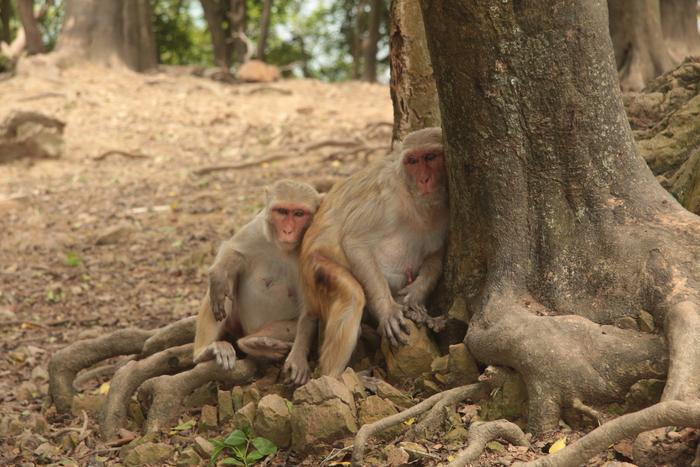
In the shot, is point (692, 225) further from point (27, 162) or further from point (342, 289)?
point (27, 162)

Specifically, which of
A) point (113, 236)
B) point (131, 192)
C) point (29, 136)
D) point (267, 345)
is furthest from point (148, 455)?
point (29, 136)

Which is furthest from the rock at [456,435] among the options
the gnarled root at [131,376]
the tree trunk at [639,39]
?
the tree trunk at [639,39]

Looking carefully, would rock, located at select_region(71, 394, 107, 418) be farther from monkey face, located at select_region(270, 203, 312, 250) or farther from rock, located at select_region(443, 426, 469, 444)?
rock, located at select_region(443, 426, 469, 444)

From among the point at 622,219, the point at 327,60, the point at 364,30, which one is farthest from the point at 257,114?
the point at 327,60

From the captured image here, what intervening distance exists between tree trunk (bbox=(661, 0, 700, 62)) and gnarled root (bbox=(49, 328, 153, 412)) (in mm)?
5292

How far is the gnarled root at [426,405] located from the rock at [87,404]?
2520mm

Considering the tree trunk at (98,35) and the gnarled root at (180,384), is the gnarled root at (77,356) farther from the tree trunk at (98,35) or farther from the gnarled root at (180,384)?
the tree trunk at (98,35)

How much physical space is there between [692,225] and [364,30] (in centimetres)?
1976

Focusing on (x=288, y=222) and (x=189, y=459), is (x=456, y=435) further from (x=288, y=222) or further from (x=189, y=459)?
(x=288, y=222)

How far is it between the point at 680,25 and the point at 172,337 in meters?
5.41

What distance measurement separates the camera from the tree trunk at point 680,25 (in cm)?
799

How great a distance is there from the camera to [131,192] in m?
11.3

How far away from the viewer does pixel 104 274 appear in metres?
8.70

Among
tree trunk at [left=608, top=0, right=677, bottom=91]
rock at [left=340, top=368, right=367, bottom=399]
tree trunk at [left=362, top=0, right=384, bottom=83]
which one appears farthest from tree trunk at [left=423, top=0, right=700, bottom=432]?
tree trunk at [left=362, top=0, right=384, bottom=83]
